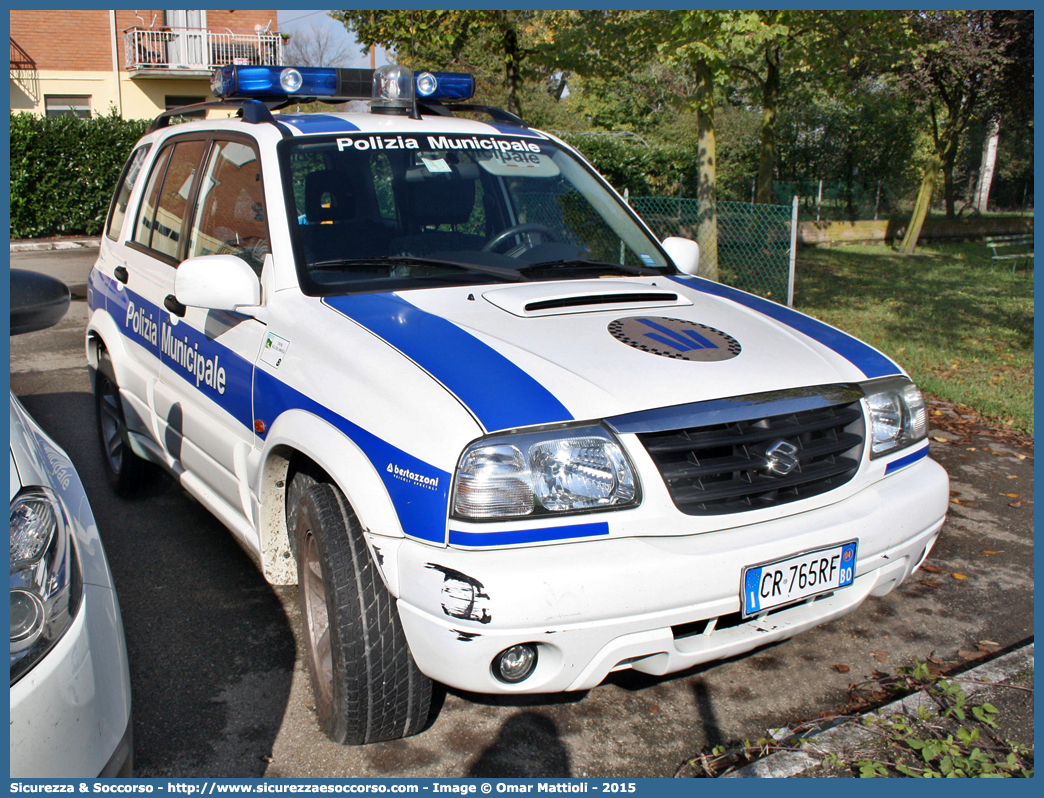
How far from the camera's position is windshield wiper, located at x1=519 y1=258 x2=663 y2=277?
139 inches

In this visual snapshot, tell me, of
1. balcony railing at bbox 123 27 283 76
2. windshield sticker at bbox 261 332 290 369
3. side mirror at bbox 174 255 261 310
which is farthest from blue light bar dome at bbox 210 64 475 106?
balcony railing at bbox 123 27 283 76

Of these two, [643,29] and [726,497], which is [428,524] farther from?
[643,29]

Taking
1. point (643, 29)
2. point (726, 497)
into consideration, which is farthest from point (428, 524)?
point (643, 29)

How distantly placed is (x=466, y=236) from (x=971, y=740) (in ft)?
8.39

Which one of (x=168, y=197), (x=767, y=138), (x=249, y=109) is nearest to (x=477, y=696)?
(x=249, y=109)

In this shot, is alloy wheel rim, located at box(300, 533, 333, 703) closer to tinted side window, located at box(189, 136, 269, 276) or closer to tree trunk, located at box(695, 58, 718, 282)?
tinted side window, located at box(189, 136, 269, 276)

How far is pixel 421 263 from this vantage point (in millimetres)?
3342

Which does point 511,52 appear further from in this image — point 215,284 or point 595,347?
point 595,347

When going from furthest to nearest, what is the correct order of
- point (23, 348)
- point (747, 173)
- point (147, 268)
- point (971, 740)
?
point (747, 173)
point (23, 348)
point (147, 268)
point (971, 740)

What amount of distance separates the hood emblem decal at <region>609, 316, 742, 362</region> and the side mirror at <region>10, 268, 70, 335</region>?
1622mm

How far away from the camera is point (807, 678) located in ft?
10.7

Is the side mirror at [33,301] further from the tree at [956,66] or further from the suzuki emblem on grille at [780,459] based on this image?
the tree at [956,66]

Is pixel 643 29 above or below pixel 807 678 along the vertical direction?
above

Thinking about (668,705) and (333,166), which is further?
(333,166)
